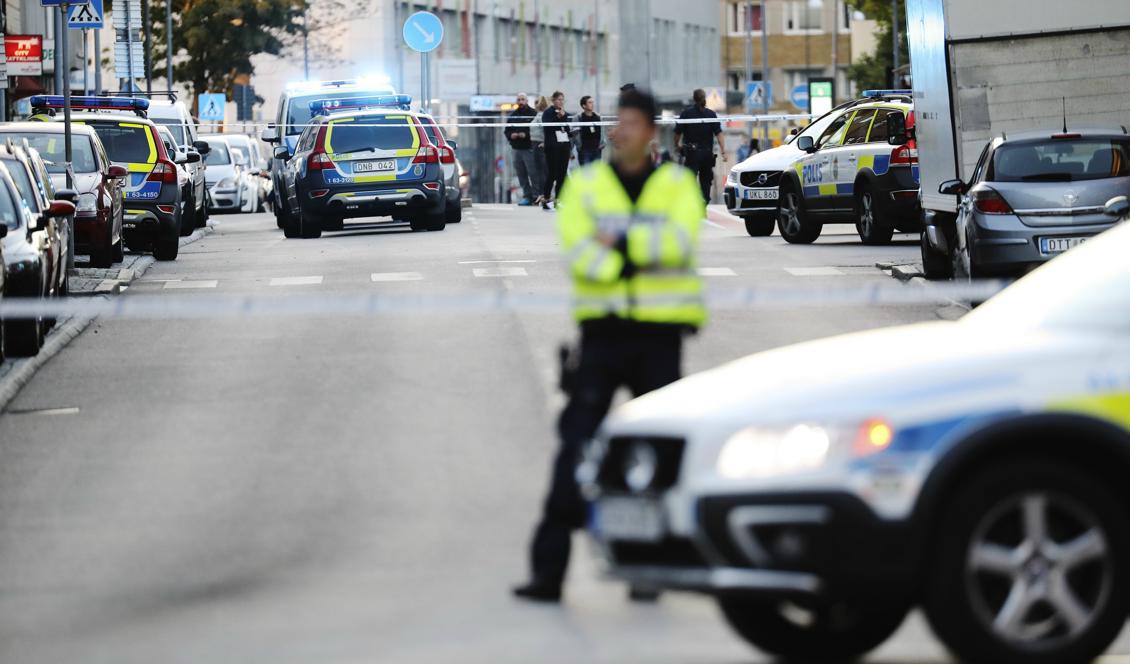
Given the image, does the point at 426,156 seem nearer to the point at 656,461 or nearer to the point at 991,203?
the point at 991,203

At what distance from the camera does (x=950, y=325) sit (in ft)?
26.6

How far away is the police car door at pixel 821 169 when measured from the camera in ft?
93.7

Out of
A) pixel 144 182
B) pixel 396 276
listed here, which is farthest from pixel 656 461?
pixel 144 182

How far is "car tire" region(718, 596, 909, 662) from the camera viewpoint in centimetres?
770

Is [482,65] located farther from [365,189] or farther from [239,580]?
[239,580]

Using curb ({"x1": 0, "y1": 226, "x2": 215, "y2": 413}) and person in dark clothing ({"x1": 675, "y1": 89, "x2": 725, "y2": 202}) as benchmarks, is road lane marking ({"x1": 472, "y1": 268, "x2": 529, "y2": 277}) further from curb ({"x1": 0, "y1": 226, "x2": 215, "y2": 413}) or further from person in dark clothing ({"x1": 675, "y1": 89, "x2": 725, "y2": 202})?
person in dark clothing ({"x1": 675, "y1": 89, "x2": 725, "y2": 202})

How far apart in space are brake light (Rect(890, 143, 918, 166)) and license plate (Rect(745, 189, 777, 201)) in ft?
14.8

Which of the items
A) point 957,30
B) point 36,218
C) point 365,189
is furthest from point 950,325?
point 365,189

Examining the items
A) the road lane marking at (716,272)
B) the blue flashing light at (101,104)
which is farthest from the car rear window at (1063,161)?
the blue flashing light at (101,104)

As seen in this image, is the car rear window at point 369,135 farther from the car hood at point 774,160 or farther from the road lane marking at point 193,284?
the road lane marking at point 193,284

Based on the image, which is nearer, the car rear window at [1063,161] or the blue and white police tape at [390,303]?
the blue and white police tape at [390,303]

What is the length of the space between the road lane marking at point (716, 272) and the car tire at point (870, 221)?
318 centimetres

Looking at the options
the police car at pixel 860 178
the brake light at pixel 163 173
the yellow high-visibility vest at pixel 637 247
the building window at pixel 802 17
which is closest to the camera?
the yellow high-visibility vest at pixel 637 247

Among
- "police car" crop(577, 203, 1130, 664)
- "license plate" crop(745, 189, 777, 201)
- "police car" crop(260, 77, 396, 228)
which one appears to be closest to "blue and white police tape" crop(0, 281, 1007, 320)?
"police car" crop(577, 203, 1130, 664)
